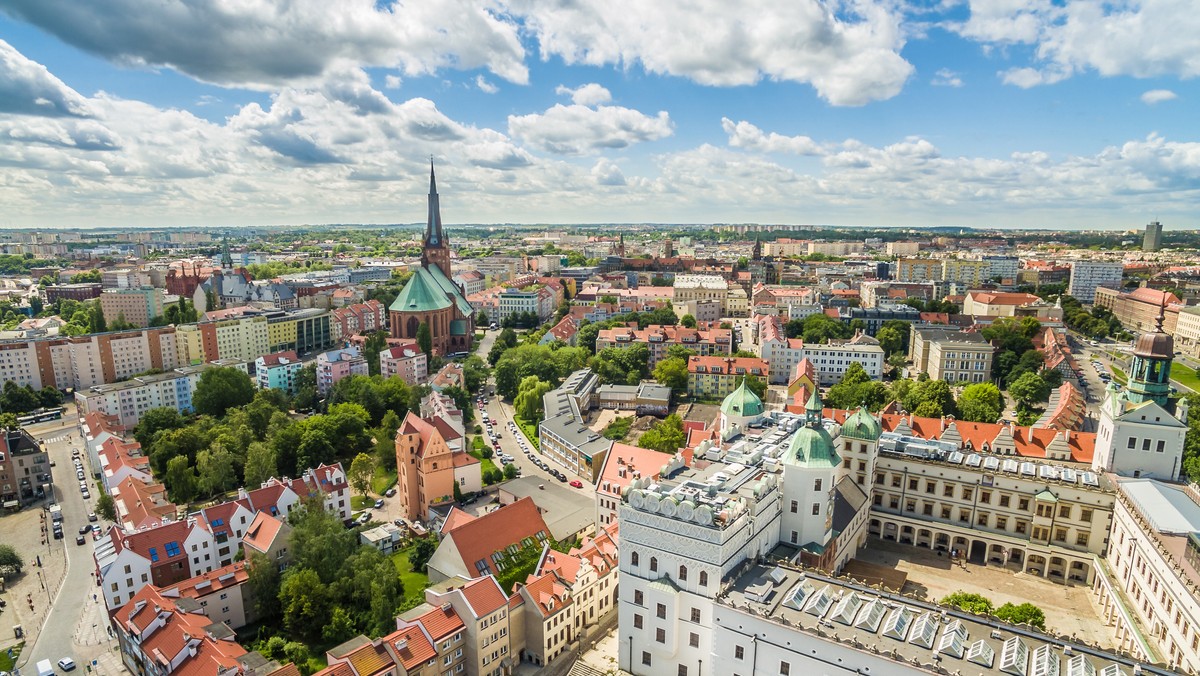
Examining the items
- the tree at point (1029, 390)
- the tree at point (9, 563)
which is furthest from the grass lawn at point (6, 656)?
the tree at point (1029, 390)

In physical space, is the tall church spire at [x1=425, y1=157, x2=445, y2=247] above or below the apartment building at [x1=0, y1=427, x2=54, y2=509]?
above

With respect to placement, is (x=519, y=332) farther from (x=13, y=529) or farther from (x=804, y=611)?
(x=804, y=611)

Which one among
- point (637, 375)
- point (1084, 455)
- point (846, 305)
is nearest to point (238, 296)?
point (637, 375)

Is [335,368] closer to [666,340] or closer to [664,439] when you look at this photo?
[666,340]

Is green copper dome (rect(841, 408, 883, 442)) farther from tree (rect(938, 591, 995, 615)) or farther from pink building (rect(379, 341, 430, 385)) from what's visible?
pink building (rect(379, 341, 430, 385))

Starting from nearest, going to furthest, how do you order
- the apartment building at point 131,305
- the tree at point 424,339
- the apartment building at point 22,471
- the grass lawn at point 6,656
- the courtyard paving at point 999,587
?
the courtyard paving at point 999,587, the grass lawn at point 6,656, the apartment building at point 22,471, the tree at point 424,339, the apartment building at point 131,305

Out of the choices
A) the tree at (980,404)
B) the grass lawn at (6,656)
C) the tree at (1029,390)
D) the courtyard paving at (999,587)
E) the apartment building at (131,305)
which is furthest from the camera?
the apartment building at (131,305)

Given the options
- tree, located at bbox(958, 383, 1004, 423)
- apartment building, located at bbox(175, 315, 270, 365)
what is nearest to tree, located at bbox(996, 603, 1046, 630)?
tree, located at bbox(958, 383, 1004, 423)

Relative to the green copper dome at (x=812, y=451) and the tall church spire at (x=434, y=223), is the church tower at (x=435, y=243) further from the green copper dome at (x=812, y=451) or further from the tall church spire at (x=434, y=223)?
the green copper dome at (x=812, y=451)
